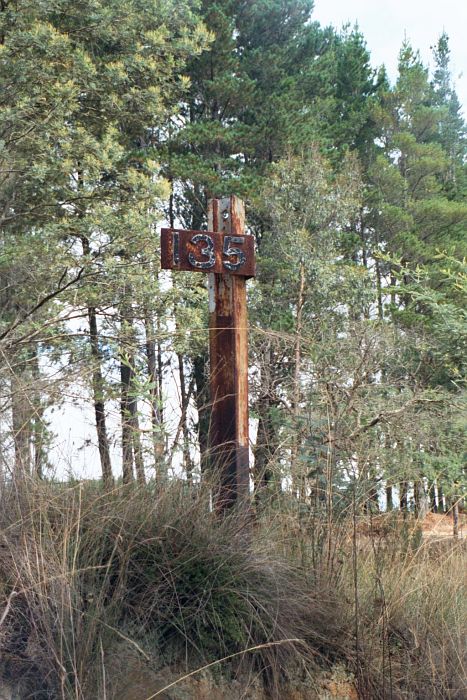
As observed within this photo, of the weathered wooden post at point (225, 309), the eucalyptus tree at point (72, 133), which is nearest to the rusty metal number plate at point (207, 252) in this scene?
the weathered wooden post at point (225, 309)

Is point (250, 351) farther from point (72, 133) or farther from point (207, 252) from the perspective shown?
point (207, 252)

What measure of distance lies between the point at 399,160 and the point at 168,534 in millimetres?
22048

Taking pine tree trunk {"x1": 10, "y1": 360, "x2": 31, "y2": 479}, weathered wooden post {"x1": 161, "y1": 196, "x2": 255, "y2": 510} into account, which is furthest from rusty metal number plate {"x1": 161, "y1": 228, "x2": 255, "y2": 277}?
pine tree trunk {"x1": 10, "y1": 360, "x2": 31, "y2": 479}

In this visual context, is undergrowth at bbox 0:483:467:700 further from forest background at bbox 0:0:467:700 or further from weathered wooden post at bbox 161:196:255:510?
weathered wooden post at bbox 161:196:255:510

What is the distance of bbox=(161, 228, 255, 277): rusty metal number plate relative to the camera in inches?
209

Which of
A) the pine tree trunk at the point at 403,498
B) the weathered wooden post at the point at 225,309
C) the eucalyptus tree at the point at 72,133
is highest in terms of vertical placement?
the eucalyptus tree at the point at 72,133

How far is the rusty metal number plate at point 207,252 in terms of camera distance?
530 cm

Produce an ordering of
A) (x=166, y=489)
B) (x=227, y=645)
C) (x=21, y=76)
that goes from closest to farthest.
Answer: (x=227, y=645) < (x=166, y=489) < (x=21, y=76)

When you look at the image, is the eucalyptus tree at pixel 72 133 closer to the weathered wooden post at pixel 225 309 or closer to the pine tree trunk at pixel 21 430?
the weathered wooden post at pixel 225 309

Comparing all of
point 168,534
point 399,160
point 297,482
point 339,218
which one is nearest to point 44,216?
point 339,218

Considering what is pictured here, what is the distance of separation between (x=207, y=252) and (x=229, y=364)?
799 millimetres

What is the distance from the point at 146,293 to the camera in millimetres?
10734

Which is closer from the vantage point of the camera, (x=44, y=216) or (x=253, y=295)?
(x=44, y=216)

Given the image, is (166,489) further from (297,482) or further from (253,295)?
(253,295)
